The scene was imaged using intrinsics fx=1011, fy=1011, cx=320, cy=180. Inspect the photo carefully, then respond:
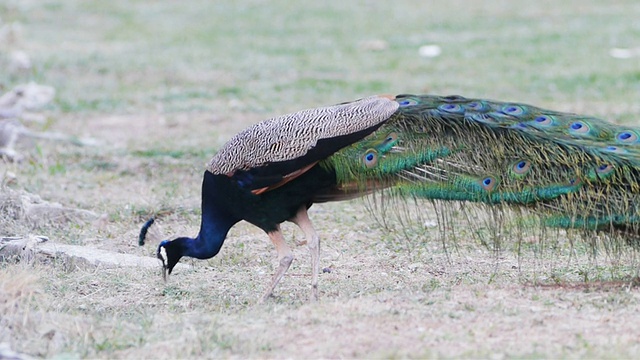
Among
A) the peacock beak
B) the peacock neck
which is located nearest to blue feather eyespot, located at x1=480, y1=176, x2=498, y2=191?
the peacock neck

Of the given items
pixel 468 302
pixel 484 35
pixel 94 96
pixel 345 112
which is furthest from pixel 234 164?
pixel 484 35

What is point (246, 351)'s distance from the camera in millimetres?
4383

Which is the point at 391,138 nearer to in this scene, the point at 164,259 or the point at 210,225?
the point at 210,225

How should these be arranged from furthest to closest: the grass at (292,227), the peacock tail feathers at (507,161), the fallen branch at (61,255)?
the fallen branch at (61,255) → the peacock tail feathers at (507,161) → the grass at (292,227)

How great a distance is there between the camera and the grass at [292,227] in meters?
4.57

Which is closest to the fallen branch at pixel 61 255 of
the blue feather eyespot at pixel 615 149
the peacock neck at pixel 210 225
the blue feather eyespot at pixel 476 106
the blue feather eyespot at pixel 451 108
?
the peacock neck at pixel 210 225

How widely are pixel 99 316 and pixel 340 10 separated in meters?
16.6

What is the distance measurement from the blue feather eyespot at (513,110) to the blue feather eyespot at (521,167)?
0.32 m

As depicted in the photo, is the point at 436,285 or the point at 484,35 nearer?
the point at 436,285

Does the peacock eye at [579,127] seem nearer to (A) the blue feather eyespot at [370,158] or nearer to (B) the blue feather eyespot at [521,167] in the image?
(B) the blue feather eyespot at [521,167]

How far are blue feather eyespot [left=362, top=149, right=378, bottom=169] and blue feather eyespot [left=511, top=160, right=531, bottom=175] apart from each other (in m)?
0.71

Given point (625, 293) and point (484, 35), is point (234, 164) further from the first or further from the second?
point (484, 35)

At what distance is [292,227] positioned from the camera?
24.4 feet

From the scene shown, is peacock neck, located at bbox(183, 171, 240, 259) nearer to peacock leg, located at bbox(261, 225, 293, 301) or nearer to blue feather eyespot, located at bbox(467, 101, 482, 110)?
peacock leg, located at bbox(261, 225, 293, 301)
